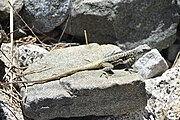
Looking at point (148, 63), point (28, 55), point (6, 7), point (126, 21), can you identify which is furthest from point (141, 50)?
point (6, 7)

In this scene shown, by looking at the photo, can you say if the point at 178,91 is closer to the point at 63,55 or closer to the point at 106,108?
the point at 106,108

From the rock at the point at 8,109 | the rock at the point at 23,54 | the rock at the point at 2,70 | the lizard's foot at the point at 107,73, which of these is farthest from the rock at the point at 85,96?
the rock at the point at 23,54

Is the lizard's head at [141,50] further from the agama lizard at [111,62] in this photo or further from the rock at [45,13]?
the rock at [45,13]

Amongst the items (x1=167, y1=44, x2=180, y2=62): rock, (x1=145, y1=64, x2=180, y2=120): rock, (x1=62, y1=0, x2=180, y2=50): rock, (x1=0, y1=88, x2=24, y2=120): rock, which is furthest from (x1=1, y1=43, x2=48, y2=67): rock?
(x1=167, y1=44, x2=180, y2=62): rock

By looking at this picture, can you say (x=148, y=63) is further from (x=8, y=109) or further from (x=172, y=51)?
(x=8, y=109)

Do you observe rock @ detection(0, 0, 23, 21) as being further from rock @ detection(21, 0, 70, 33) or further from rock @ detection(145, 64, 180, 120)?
rock @ detection(145, 64, 180, 120)

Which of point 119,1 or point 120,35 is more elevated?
point 119,1

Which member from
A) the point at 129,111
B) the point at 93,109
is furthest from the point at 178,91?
the point at 93,109
